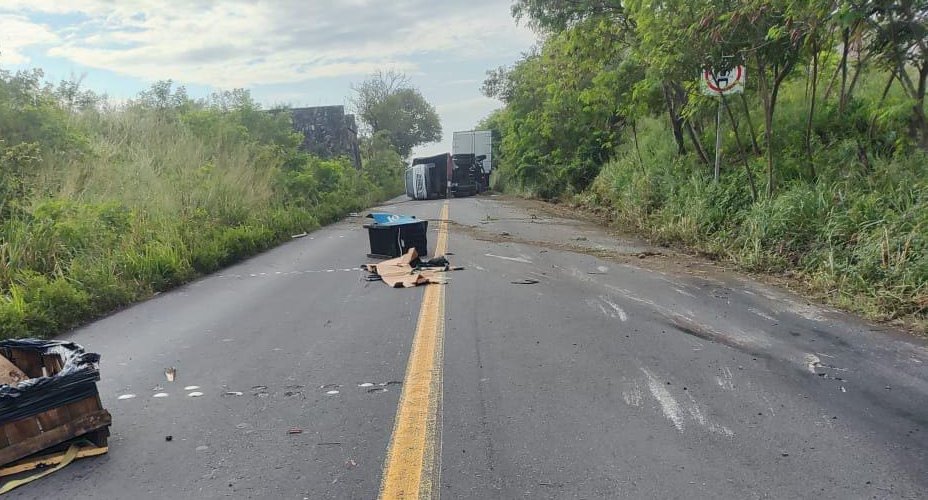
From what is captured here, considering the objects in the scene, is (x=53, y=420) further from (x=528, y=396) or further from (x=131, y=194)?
(x=131, y=194)

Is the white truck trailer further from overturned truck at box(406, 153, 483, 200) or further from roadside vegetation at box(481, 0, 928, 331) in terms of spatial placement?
roadside vegetation at box(481, 0, 928, 331)

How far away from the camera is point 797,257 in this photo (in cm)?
806

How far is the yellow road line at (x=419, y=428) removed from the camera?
2.97 m

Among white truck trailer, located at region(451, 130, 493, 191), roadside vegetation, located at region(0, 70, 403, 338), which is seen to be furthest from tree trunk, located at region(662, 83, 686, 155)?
white truck trailer, located at region(451, 130, 493, 191)

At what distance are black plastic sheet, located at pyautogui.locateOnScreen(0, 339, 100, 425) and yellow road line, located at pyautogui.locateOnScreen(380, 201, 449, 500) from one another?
171 cm

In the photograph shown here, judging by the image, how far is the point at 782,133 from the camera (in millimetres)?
11047

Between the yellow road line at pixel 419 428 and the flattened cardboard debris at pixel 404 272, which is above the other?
the yellow road line at pixel 419 428

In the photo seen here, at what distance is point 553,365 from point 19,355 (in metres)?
3.62

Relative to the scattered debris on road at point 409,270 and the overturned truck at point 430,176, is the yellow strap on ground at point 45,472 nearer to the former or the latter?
the scattered debris on road at point 409,270

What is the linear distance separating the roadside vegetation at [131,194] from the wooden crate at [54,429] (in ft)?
10.4

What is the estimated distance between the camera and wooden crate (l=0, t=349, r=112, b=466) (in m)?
3.19

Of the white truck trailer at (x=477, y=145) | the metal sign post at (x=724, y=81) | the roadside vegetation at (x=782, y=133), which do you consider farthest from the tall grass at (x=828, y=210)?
the white truck trailer at (x=477, y=145)

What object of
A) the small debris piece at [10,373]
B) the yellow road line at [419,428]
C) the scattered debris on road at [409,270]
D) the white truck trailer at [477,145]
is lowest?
the scattered debris on road at [409,270]

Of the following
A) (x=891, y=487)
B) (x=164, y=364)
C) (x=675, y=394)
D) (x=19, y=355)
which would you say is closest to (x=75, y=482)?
(x=19, y=355)
